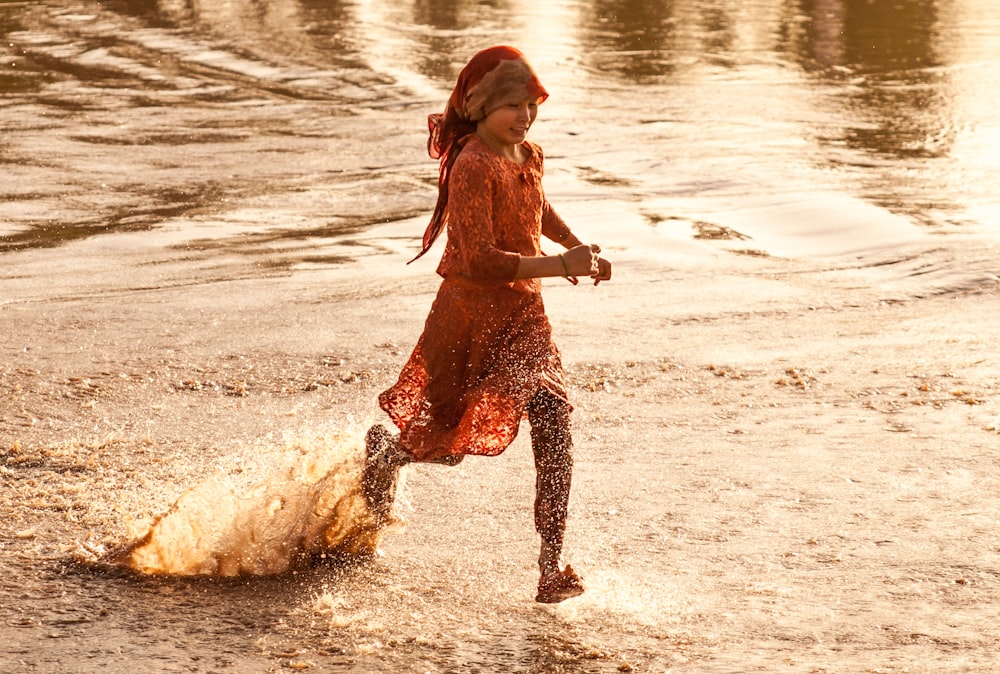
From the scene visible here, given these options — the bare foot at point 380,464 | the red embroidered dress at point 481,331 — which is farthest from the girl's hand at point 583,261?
the bare foot at point 380,464

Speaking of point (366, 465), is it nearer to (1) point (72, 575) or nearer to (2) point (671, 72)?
(1) point (72, 575)

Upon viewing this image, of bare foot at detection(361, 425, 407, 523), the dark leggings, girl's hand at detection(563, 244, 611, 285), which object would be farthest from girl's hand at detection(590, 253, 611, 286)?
bare foot at detection(361, 425, 407, 523)

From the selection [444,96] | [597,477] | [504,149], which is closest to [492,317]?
[504,149]

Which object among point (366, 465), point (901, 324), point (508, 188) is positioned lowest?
point (901, 324)

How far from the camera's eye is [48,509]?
493 centimetres

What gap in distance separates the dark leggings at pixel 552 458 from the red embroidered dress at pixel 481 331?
51 millimetres

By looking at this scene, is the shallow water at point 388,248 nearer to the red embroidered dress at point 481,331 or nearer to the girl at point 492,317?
the girl at point 492,317

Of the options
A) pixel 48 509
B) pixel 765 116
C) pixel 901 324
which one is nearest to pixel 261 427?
pixel 48 509

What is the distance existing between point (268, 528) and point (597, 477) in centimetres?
140

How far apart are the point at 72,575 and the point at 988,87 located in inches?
485

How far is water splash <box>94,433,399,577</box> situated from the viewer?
4.45 metres

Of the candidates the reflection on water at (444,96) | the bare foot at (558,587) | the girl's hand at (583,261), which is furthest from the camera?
the reflection on water at (444,96)

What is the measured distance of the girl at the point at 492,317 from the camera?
159 inches

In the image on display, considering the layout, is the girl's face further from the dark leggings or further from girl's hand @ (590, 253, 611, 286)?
the dark leggings
